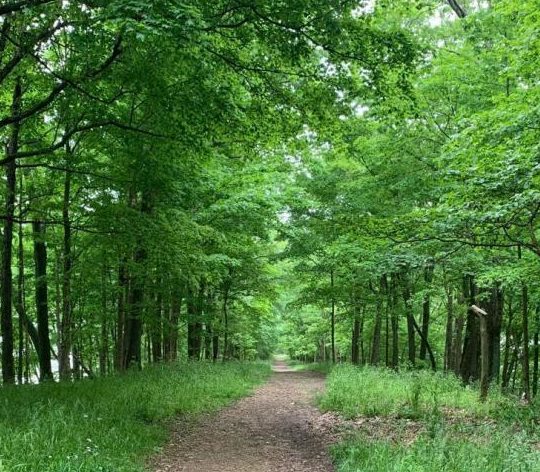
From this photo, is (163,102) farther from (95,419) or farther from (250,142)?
(95,419)

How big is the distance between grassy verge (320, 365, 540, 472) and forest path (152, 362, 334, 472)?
63 centimetres

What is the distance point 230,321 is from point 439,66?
61.2ft

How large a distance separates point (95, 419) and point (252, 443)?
2.57 meters

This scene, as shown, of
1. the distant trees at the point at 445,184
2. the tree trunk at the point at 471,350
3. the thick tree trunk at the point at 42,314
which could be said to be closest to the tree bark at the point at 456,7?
the distant trees at the point at 445,184

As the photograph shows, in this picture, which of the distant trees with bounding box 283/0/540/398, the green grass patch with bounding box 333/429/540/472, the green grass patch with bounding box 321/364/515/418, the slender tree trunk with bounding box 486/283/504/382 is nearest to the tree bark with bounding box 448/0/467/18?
the distant trees with bounding box 283/0/540/398

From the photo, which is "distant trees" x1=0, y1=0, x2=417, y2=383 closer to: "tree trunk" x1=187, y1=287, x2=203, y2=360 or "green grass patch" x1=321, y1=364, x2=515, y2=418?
"tree trunk" x1=187, y1=287, x2=203, y2=360

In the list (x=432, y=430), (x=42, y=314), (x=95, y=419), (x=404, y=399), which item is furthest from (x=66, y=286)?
(x=432, y=430)

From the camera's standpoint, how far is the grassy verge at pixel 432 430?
214 inches

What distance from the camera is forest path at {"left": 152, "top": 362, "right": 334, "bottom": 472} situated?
673 centimetres

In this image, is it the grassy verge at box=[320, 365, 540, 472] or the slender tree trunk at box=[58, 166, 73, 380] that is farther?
the slender tree trunk at box=[58, 166, 73, 380]

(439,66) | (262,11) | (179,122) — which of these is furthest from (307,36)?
(439,66)

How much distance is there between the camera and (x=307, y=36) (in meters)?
6.13

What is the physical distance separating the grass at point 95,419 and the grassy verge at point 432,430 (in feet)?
9.37

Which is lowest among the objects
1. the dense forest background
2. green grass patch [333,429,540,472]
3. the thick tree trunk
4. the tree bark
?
green grass patch [333,429,540,472]
